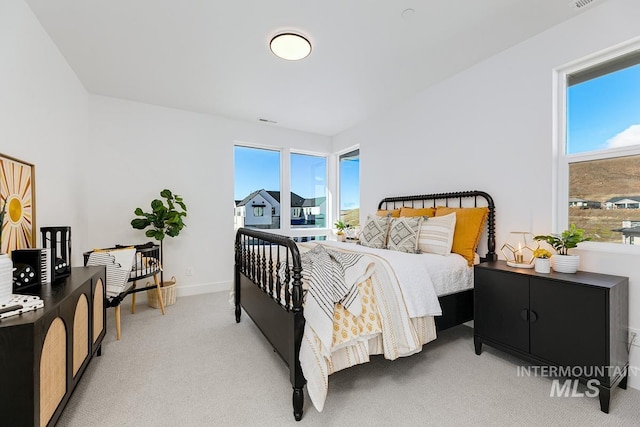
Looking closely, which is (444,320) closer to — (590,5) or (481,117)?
(481,117)

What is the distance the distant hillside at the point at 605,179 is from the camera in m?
1.93

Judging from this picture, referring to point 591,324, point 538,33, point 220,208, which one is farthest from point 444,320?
point 220,208

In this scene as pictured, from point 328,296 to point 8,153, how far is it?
2.25 m

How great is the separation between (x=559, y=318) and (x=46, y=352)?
112 inches

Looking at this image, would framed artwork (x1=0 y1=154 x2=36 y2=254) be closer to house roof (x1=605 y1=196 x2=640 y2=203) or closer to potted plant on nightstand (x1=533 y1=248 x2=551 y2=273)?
potted plant on nightstand (x1=533 y1=248 x2=551 y2=273)

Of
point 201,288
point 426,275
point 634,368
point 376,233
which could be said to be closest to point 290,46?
point 376,233

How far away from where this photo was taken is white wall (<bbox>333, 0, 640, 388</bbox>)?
78.8 inches

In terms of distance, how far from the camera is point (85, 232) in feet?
11.0

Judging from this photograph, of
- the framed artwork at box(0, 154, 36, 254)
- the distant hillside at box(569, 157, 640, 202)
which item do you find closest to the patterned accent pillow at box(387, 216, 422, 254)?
the distant hillside at box(569, 157, 640, 202)

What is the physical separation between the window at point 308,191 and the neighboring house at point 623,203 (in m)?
3.87

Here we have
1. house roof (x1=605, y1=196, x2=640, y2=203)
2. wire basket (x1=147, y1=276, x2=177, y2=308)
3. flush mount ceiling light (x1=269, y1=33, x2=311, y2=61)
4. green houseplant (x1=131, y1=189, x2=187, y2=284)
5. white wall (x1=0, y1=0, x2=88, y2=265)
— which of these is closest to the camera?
white wall (x1=0, y1=0, x2=88, y2=265)

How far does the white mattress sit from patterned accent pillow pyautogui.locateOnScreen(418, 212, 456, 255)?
0.32 ft

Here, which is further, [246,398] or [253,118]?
[253,118]

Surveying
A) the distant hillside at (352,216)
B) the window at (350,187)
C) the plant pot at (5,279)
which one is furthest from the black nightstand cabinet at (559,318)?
the plant pot at (5,279)
